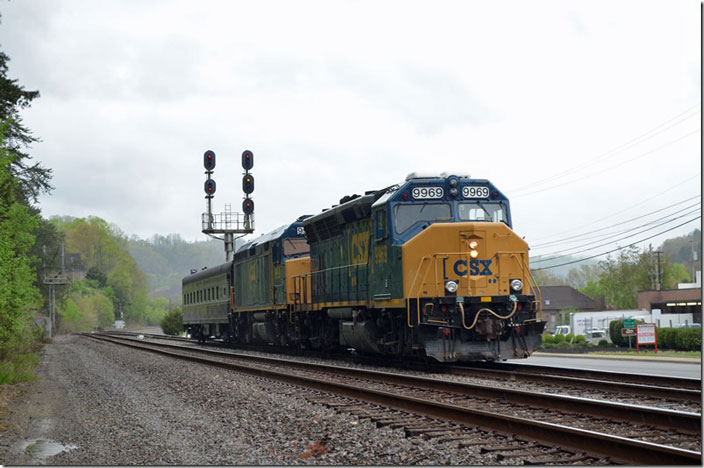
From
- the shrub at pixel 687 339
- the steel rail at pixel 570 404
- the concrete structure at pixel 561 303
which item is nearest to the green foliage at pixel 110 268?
the concrete structure at pixel 561 303

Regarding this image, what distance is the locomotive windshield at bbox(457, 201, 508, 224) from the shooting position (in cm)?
1816

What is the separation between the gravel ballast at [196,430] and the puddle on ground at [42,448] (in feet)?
0.04

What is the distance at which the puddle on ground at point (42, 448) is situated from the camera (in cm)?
952

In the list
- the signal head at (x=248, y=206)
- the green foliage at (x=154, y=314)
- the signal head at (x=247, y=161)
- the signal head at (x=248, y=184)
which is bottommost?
the green foliage at (x=154, y=314)

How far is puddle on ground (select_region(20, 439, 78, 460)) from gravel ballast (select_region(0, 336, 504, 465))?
0.01 m

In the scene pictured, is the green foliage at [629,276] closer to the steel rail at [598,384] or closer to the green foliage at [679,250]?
the green foliage at [679,250]

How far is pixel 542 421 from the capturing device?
9898mm

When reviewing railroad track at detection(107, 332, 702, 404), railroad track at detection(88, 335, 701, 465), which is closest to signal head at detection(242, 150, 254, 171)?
railroad track at detection(107, 332, 702, 404)

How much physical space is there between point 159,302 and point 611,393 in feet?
513

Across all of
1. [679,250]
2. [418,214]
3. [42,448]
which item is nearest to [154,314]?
[679,250]

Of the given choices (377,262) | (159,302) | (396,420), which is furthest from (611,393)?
(159,302)

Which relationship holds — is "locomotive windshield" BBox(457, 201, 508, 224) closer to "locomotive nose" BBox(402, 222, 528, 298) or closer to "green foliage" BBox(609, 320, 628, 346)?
"locomotive nose" BBox(402, 222, 528, 298)

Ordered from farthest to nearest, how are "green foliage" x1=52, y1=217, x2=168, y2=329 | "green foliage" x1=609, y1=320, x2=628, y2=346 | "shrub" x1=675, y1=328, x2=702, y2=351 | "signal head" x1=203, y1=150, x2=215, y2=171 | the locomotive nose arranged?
"green foliage" x1=52, y1=217, x2=168, y2=329
"signal head" x1=203, y1=150, x2=215, y2=171
"green foliage" x1=609, y1=320, x2=628, y2=346
"shrub" x1=675, y1=328, x2=702, y2=351
the locomotive nose

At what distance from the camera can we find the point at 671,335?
3462 centimetres
